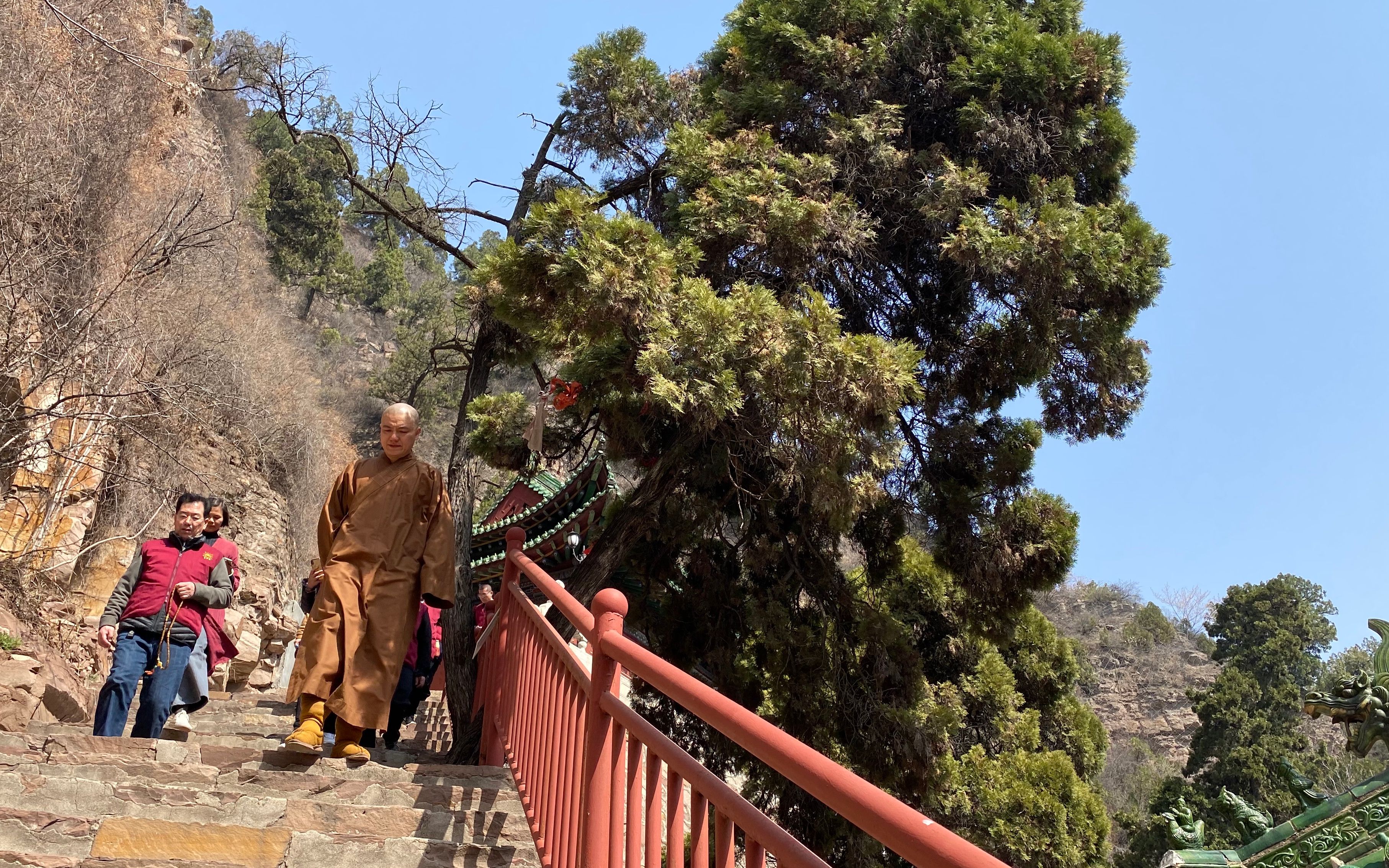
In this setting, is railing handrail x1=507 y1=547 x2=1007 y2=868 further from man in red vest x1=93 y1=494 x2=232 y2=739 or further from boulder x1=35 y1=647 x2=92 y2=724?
boulder x1=35 y1=647 x2=92 y2=724

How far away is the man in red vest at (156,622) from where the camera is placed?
520 cm

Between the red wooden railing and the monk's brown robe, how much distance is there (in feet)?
1.52

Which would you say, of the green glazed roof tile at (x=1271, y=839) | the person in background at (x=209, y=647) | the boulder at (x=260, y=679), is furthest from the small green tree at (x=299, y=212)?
the green glazed roof tile at (x=1271, y=839)

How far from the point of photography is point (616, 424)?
668 centimetres

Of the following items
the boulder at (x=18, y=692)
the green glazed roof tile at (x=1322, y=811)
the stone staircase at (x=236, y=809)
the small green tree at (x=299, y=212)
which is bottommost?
the boulder at (x=18, y=692)

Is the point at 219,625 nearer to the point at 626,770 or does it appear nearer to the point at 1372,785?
the point at 626,770

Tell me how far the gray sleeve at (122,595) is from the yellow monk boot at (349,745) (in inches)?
60.8

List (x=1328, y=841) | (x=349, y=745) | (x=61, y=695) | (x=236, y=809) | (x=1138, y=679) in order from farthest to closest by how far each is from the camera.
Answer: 1. (x=1138, y=679)
2. (x=61, y=695)
3. (x=1328, y=841)
4. (x=349, y=745)
5. (x=236, y=809)

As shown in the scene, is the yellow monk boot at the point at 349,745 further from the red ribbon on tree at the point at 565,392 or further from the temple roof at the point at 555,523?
the temple roof at the point at 555,523

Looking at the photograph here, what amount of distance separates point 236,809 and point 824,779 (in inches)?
120

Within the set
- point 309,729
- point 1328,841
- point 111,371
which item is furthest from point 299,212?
point 1328,841

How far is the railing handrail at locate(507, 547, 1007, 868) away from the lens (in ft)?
4.24

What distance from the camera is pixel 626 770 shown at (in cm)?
261

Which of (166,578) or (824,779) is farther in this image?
(166,578)
